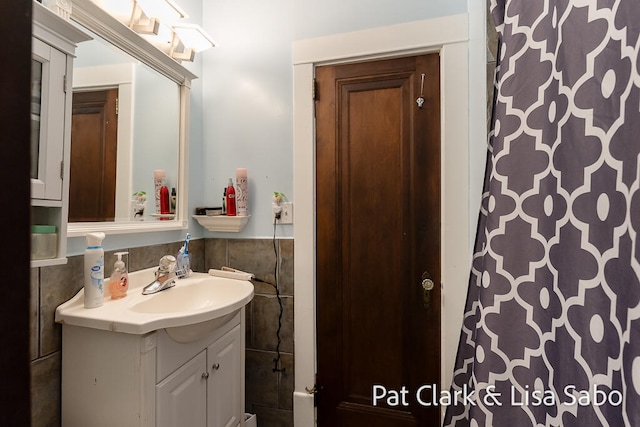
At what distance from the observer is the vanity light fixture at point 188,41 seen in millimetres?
1505

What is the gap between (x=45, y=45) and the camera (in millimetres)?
886

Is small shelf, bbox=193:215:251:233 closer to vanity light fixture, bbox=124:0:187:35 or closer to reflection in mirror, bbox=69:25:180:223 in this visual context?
reflection in mirror, bbox=69:25:180:223

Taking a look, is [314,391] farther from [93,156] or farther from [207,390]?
[93,156]

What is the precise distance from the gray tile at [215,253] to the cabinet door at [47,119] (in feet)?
2.86

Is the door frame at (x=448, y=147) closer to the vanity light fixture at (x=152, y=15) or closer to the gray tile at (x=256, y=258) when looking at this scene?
the gray tile at (x=256, y=258)

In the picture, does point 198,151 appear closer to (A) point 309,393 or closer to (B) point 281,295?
(B) point 281,295

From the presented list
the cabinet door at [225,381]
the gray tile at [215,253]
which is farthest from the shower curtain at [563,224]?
the gray tile at [215,253]

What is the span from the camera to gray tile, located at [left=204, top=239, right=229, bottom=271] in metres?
1.74

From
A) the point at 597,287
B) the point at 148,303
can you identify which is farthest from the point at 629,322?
the point at 148,303

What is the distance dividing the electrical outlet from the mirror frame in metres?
0.47

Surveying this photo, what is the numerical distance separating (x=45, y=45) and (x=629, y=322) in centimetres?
151

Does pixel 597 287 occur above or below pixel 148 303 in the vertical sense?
above

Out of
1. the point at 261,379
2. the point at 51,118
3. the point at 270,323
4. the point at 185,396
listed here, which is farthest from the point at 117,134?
the point at 261,379

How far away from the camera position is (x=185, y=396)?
1061mm
